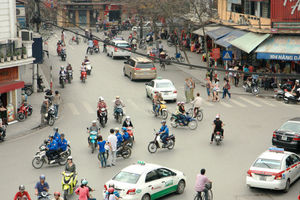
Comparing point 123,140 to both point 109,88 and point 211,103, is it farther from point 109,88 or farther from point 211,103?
point 109,88

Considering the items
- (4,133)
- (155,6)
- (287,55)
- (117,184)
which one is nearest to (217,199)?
(117,184)

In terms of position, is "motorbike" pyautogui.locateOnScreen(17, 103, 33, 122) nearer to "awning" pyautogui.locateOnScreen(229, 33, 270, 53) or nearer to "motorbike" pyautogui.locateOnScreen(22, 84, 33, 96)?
"motorbike" pyautogui.locateOnScreen(22, 84, 33, 96)

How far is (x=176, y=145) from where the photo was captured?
26.2m

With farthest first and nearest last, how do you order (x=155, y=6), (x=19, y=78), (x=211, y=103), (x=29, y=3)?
1. (x=29, y=3)
2. (x=155, y=6)
3. (x=211, y=103)
4. (x=19, y=78)

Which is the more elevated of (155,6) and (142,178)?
(155,6)

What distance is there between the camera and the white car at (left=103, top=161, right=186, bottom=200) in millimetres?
17766

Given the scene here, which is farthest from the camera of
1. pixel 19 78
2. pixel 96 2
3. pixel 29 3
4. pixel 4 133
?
pixel 96 2

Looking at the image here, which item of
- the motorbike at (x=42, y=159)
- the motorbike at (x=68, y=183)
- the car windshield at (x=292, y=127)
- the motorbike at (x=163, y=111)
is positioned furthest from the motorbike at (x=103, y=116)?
the motorbike at (x=68, y=183)

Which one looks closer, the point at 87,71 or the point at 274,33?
the point at 274,33

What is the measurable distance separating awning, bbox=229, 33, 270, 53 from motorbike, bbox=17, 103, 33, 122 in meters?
16.5

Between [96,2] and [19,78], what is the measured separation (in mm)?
70570

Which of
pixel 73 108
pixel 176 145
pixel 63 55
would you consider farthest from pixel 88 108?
pixel 63 55

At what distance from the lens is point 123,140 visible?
2436 cm

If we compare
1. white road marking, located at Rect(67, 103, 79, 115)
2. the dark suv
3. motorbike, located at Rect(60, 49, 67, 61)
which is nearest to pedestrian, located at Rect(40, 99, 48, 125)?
white road marking, located at Rect(67, 103, 79, 115)
